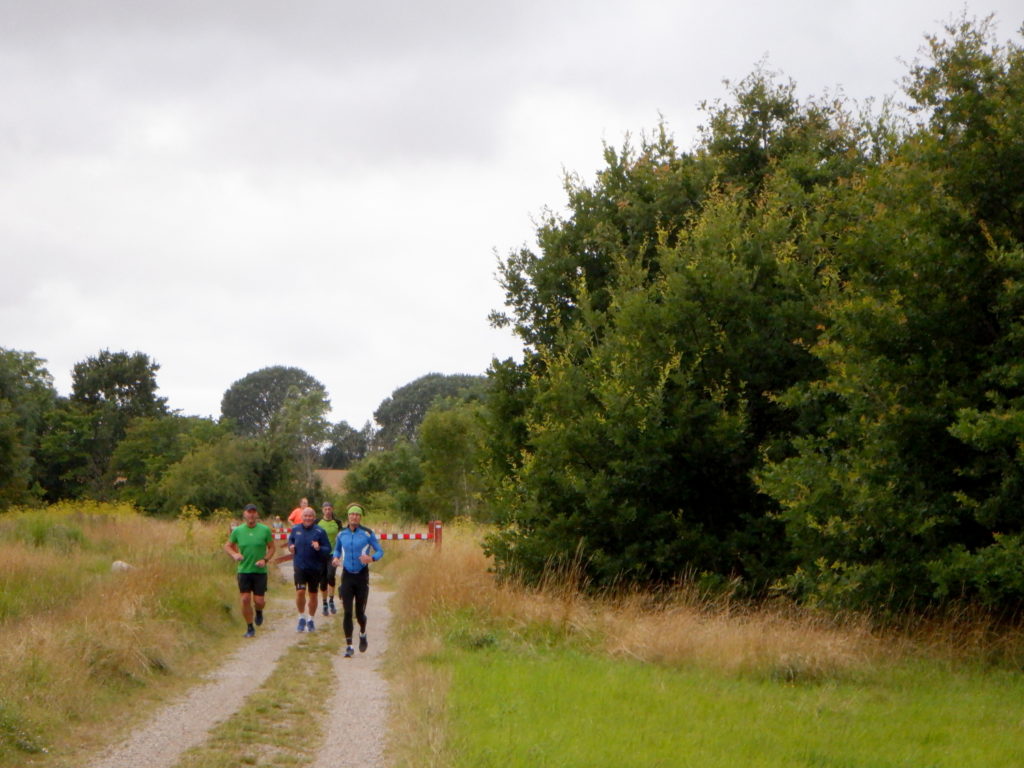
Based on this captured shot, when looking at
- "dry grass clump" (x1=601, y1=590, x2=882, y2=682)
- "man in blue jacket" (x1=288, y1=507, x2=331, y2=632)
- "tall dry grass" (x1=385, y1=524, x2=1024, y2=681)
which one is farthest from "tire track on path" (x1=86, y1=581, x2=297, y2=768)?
"dry grass clump" (x1=601, y1=590, x2=882, y2=682)

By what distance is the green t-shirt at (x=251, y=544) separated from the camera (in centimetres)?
1625

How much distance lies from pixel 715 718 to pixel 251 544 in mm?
8917

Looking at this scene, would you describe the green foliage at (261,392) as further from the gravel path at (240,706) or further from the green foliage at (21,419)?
the gravel path at (240,706)

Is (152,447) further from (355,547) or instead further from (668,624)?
(668,624)

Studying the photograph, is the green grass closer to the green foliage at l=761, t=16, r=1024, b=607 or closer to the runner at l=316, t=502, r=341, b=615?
the green foliage at l=761, t=16, r=1024, b=607

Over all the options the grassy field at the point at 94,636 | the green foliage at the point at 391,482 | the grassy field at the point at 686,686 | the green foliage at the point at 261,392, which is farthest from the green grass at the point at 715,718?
the green foliage at the point at 261,392

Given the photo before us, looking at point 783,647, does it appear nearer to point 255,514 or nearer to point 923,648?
point 923,648

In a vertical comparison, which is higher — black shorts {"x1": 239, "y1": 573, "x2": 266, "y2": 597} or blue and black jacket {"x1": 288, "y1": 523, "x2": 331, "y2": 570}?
blue and black jacket {"x1": 288, "y1": 523, "x2": 331, "y2": 570}

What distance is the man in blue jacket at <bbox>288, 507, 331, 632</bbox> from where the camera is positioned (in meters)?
17.2

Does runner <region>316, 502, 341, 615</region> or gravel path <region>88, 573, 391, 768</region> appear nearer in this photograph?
gravel path <region>88, 573, 391, 768</region>

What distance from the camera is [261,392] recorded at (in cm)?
13300

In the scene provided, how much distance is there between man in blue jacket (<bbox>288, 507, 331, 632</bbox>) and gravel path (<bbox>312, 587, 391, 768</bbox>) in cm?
166

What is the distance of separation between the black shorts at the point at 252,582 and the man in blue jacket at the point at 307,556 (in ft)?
2.22

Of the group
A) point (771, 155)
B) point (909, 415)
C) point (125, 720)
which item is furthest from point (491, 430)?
point (125, 720)
